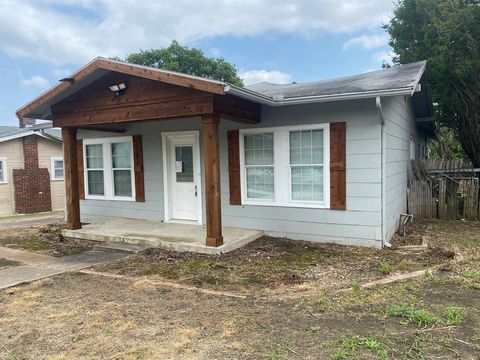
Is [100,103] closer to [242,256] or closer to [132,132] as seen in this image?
[132,132]

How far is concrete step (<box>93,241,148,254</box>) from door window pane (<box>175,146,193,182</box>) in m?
2.14

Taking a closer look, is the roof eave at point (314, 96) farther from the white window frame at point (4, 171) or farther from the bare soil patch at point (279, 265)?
the white window frame at point (4, 171)

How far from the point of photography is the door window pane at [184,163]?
859 cm

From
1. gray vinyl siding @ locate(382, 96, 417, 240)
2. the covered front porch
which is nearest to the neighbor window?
the covered front porch

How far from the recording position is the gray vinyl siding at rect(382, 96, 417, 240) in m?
6.91

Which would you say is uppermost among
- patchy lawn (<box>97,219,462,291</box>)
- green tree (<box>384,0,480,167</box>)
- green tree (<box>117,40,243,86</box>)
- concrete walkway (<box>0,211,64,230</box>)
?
green tree (<box>117,40,243,86</box>)

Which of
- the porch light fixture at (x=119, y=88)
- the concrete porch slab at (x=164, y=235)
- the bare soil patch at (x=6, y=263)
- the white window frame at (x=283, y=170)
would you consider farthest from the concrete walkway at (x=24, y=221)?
the white window frame at (x=283, y=170)

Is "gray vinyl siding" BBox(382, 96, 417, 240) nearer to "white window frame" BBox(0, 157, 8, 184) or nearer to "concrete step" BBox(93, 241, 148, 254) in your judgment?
"concrete step" BBox(93, 241, 148, 254)

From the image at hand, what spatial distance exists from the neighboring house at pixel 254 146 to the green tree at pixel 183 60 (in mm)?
23747

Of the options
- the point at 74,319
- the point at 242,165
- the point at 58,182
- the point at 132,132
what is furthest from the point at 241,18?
the point at 74,319

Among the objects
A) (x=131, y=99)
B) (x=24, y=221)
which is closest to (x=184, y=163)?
(x=131, y=99)

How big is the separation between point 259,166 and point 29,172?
13049mm

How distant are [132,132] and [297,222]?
464cm

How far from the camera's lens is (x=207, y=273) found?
533 centimetres
